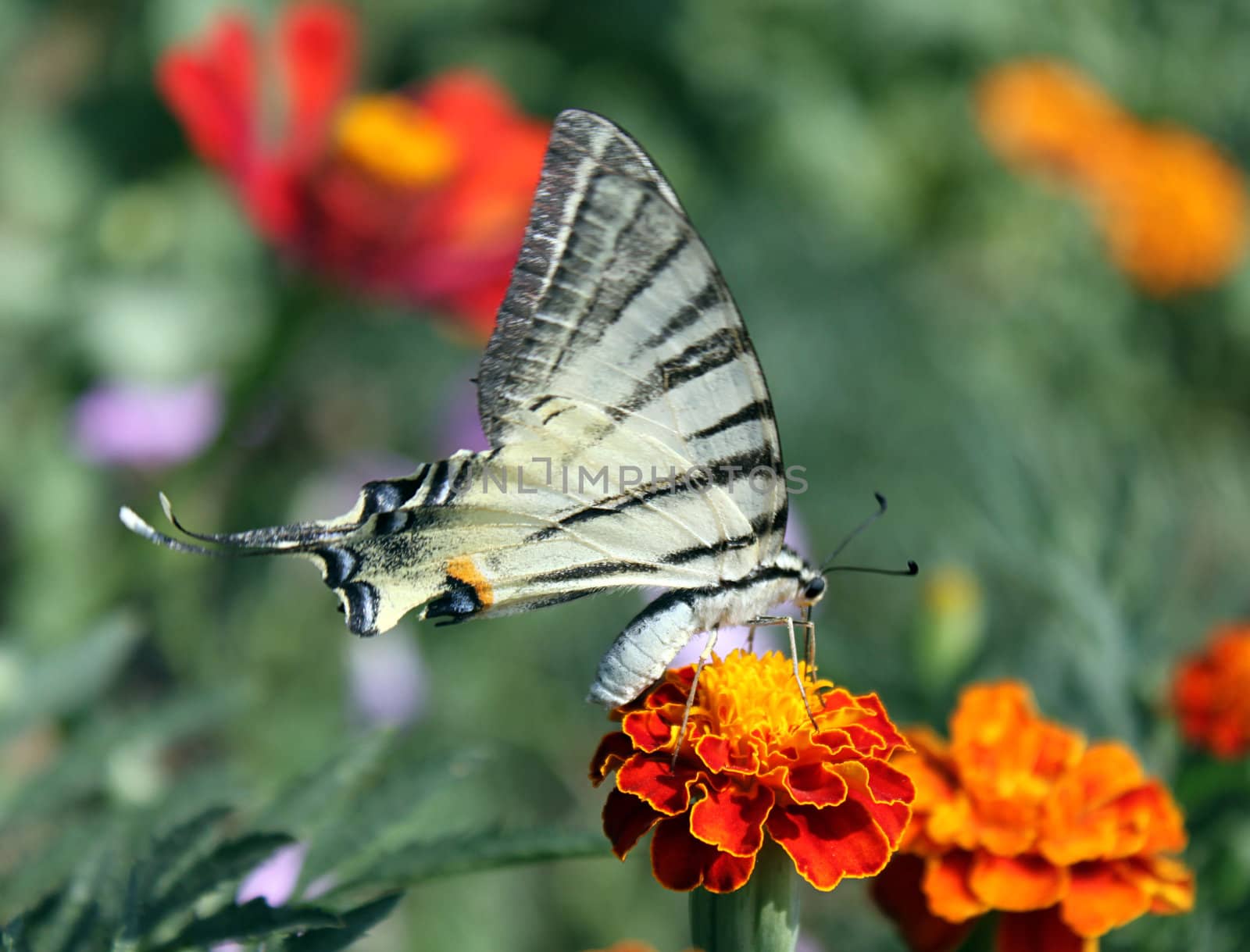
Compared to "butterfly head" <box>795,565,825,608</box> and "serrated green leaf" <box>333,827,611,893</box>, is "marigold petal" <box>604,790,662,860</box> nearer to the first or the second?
"serrated green leaf" <box>333,827,611,893</box>

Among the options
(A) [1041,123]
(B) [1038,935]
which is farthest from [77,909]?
(A) [1041,123]

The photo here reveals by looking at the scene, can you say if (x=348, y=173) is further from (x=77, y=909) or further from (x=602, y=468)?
(x=77, y=909)

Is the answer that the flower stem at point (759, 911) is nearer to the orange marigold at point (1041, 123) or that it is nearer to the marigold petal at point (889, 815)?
the marigold petal at point (889, 815)

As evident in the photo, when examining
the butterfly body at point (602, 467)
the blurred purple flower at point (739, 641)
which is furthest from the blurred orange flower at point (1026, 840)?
the blurred purple flower at point (739, 641)

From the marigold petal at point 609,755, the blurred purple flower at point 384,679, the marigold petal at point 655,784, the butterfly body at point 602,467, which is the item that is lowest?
the marigold petal at point 655,784

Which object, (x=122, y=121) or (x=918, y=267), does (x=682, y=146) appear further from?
(x=122, y=121)

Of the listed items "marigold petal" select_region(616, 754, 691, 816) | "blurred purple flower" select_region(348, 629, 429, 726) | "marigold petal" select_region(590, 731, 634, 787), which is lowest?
"marigold petal" select_region(616, 754, 691, 816)

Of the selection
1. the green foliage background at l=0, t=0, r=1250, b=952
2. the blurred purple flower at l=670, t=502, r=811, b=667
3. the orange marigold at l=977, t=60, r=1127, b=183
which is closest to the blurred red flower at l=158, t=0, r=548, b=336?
the green foliage background at l=0, t=0, r=1250, b=952
